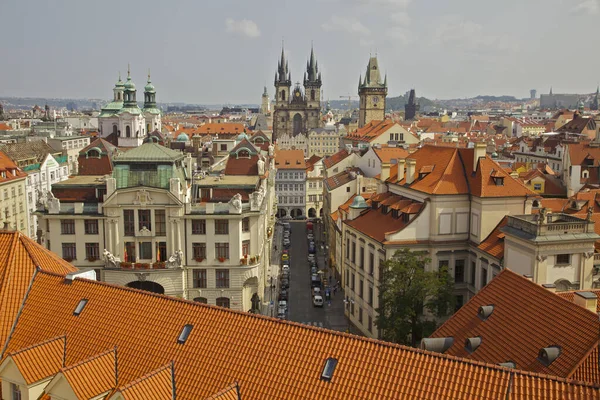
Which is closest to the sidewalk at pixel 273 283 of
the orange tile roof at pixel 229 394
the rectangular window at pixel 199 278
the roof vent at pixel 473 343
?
the rectangular window at pixel 199 278

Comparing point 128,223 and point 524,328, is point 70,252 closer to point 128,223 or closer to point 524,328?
point 128,223

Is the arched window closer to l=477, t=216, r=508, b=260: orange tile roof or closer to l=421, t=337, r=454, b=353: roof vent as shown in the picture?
l=477, t=216, r=508, b=260: orange tile roof

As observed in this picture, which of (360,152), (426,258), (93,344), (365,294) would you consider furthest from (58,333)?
(360,152)

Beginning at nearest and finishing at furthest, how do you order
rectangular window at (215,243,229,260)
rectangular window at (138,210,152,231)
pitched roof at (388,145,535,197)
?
pitched roof at (388,145,535,197)
rectangular window at (138,210,152,231)
rectangular window at (215,243,229,260)

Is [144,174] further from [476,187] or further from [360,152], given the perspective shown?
[360,152]

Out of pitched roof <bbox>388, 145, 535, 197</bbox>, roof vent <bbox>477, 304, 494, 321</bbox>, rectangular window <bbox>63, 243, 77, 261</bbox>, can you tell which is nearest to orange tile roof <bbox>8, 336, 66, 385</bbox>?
roof vent <bbox>477, 304, 494, 321</bbox>

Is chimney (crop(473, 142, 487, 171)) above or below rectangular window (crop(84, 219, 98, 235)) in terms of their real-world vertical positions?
above
